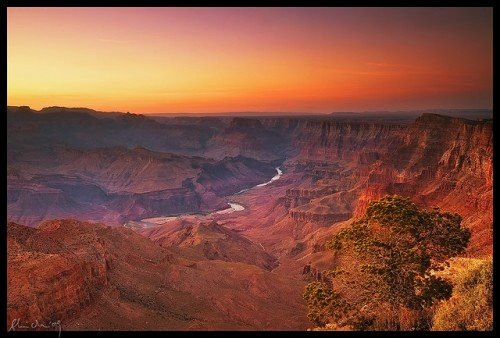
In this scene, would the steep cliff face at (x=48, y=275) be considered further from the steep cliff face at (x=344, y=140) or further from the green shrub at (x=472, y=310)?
the steep cliff face at (x=344, y=140)

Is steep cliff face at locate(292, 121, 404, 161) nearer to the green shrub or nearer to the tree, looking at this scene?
the tree

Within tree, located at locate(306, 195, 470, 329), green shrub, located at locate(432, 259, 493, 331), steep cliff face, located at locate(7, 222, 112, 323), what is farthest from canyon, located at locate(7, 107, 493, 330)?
green shrub, located at locate(432, 259, 493, 331)

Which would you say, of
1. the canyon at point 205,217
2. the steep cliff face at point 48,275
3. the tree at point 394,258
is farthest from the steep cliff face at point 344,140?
the tree at point 394,258

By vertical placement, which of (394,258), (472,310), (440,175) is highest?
(394,258)

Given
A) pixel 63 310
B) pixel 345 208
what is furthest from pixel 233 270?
pixel 345 208

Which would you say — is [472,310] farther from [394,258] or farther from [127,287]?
[127,287]

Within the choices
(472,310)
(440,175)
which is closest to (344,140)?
(440,175)

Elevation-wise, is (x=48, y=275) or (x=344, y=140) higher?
(x=48, y=275)
